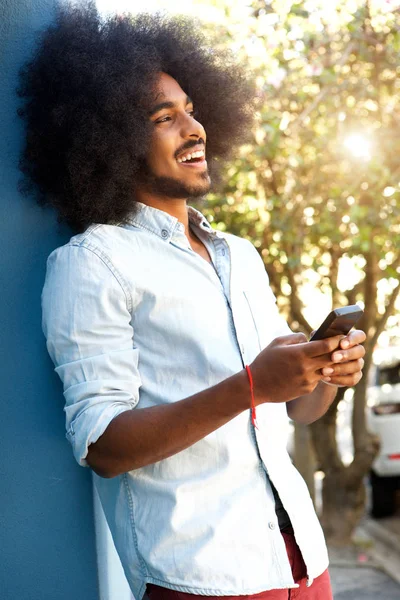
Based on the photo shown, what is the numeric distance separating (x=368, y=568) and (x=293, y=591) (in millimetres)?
4730

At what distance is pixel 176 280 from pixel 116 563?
0.98 meters

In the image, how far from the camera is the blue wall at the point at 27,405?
6.96 feet

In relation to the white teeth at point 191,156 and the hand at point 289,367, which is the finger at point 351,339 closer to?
the hand at point 289,367

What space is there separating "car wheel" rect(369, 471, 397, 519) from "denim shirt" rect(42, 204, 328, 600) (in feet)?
20.2

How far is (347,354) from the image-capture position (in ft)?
5.87

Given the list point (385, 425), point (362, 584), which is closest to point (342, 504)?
point (362, 584)

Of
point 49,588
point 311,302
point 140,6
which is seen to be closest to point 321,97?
point 311,302

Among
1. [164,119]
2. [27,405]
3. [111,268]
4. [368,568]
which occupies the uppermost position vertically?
[164,119]

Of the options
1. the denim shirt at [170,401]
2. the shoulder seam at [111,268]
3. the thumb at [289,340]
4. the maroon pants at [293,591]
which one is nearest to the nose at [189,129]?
the denim shirt at [170,401]

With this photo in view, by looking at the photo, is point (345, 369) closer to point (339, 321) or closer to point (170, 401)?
point (339, 321)

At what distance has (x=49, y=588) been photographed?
2191mm

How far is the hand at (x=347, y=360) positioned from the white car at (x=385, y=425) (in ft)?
18.3

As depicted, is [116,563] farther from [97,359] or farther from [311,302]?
[311,302]

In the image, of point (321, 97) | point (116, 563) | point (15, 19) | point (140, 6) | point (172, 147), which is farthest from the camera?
point (321, 97)
